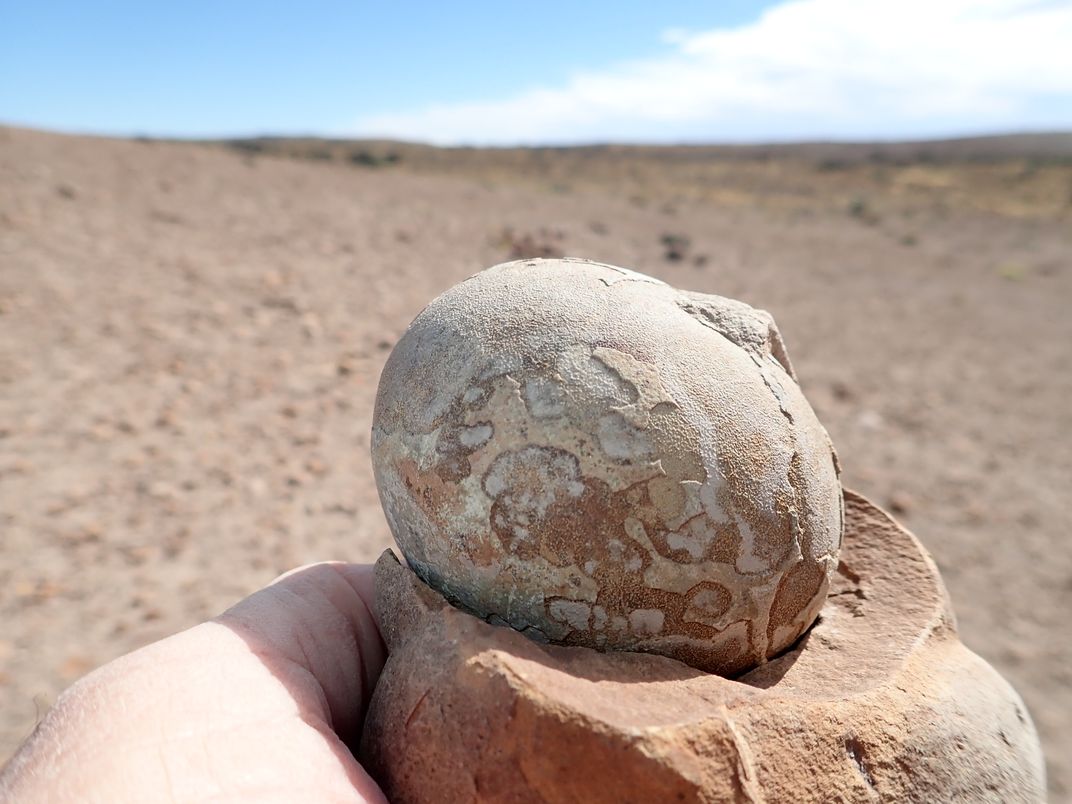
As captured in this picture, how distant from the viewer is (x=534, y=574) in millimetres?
1928

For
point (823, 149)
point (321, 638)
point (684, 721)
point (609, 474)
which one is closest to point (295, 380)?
point (321, 638)

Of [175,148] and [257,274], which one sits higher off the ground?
[175,148]

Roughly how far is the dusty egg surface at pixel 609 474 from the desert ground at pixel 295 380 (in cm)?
259

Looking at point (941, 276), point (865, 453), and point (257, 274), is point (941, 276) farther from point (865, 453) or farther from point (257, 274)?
point (257, 274)

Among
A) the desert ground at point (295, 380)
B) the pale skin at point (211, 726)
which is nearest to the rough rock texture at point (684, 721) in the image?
the pale skin at point (211, 726)

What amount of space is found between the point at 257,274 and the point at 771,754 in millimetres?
7793

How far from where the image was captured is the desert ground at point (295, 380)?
439cm

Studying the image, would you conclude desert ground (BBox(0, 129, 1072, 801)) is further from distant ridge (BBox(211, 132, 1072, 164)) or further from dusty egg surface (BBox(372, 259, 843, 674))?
distant ridge (BBox(211, 132, 1072, 164))

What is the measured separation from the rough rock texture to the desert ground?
7.03 ft

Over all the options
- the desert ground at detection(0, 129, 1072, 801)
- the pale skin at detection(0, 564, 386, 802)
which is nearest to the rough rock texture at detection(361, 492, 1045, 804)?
the pale skin at detection(0, 564, 386, 802)

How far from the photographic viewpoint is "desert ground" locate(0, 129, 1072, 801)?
439 cm

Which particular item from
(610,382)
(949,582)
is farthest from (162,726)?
(949,582)

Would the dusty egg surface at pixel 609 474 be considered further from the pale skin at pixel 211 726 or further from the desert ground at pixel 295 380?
the desert ground at pixel 295 380

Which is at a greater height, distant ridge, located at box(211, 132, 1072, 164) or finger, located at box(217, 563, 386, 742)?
distant ridge, located at box(211, 132, 1072, 164)
